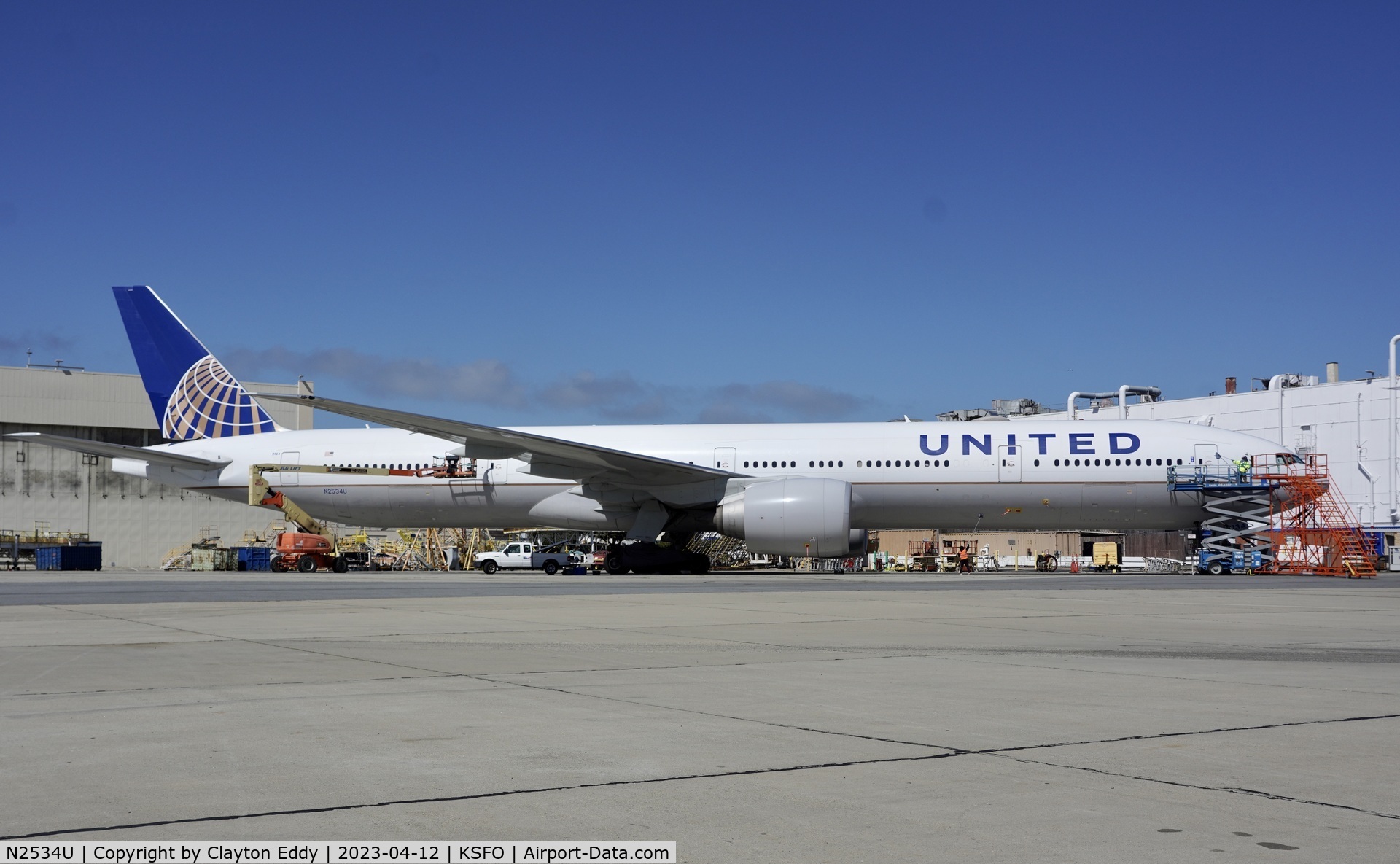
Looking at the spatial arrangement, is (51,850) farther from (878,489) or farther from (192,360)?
(192,360)

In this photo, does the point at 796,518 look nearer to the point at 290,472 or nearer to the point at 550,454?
the point at 550,454

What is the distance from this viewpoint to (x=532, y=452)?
27.4m

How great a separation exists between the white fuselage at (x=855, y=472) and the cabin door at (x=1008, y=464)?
2 cm

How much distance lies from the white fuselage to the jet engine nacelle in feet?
4.67

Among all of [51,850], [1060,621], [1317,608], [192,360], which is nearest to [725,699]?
[51,850]

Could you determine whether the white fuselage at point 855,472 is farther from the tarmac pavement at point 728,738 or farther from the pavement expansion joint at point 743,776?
the pavement expansion joint at point 743,776

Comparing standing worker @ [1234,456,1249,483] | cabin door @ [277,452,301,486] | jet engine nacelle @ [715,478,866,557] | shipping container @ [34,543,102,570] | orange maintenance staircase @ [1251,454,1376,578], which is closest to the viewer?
jet engine nacelle @ [715,478,866,557]

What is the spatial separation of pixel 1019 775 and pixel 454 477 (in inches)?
1035

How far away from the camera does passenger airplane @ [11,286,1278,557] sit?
2620cm

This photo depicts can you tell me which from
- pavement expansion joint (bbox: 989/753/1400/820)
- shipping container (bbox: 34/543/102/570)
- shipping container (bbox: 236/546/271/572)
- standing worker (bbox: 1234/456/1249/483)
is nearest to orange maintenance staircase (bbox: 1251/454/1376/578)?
standing worker (bbox: 1234/456/1249/483)

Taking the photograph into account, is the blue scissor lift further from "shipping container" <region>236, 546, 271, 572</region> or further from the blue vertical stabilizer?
"shipping container" <region>236, 546, 271, 572</region>

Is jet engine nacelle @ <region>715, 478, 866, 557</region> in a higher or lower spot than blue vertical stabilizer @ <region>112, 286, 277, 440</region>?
lower

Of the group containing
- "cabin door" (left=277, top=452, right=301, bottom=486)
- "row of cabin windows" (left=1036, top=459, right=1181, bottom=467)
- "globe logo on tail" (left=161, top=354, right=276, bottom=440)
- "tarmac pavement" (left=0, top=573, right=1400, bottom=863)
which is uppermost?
"globe logo on tail" (left=161, top=354, right=276, bottom=440)

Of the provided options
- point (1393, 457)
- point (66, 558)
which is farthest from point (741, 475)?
point (1393, 457)
